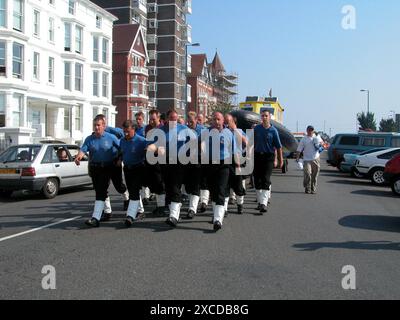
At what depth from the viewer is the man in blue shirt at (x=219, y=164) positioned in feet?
25.1

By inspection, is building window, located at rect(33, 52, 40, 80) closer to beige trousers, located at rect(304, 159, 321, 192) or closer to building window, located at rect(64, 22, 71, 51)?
building window, located at rect(64, 22, 71, 51)

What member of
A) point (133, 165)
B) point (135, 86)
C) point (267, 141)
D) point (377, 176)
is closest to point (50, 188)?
point (133, 165)

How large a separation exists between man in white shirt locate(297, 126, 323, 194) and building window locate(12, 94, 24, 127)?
21849mm

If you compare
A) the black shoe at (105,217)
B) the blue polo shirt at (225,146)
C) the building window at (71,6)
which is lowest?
the black shoe at (105,217)

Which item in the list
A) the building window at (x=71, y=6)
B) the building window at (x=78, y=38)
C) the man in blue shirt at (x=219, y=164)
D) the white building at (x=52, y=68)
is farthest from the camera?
the building window at (x=78, y=38)

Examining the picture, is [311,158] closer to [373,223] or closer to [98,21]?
[373,223]

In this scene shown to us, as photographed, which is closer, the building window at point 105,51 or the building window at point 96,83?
the building window at point 96,83

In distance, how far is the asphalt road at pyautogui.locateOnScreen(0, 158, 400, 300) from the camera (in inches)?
187

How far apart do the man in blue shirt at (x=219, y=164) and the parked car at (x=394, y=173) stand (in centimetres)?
603

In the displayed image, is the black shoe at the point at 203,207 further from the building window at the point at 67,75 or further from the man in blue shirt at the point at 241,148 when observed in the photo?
the building window at the point at 67,75

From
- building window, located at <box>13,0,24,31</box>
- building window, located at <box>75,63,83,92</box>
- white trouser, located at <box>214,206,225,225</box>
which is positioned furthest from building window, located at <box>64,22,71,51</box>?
white trouser, located at <box>214,206,225,225</box>

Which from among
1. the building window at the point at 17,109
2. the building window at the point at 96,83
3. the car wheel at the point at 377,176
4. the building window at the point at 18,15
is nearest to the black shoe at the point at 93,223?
the car wheel at the point at 377,176

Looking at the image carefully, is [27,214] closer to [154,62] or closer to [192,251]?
[192,251]
